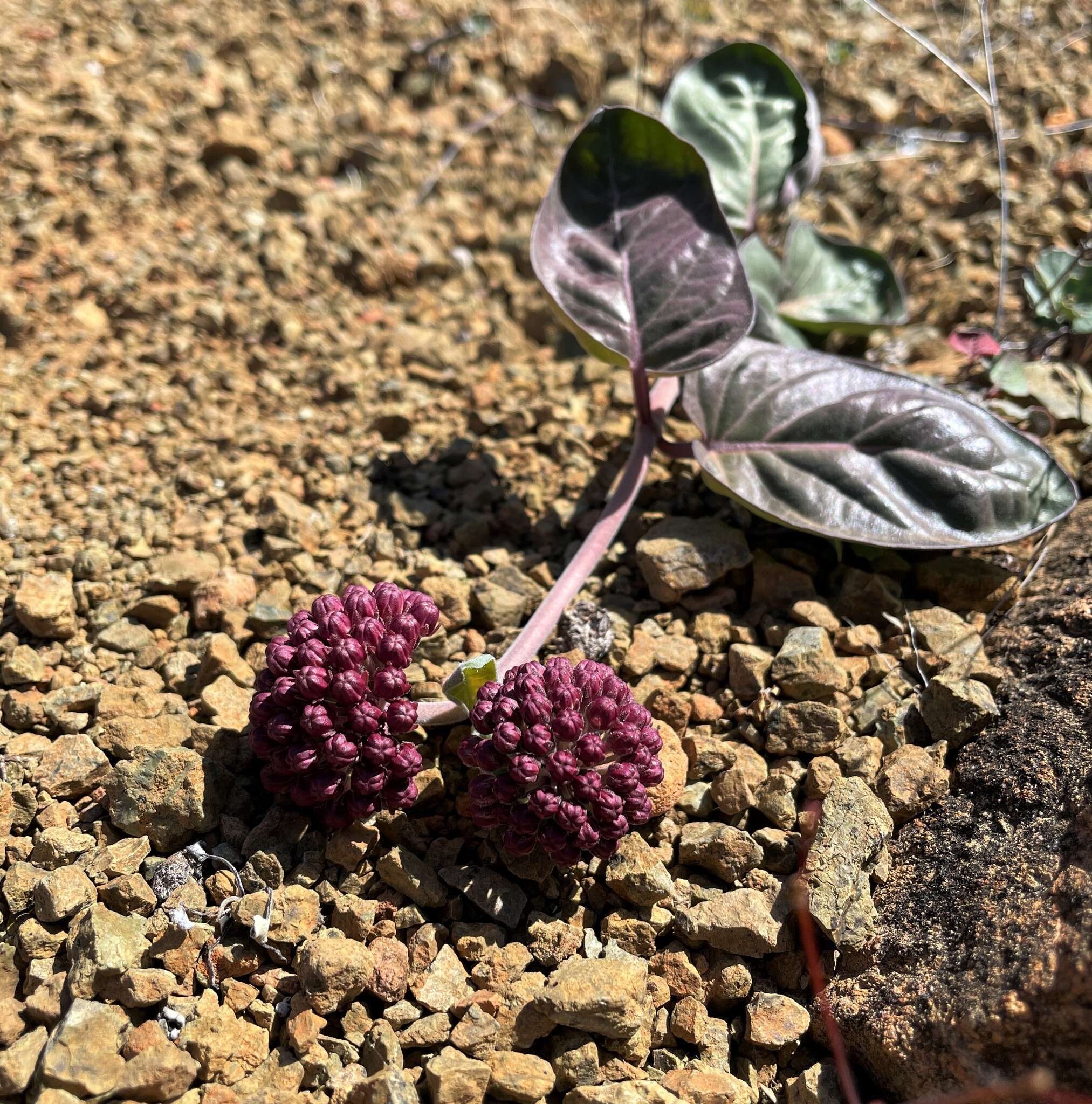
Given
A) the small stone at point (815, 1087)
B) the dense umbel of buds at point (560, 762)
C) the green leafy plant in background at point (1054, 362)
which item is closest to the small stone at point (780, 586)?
the dense umbel of buds at point (560, 762)

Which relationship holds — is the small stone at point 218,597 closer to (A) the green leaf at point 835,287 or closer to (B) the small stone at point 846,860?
(B) the small stone at point 846,860

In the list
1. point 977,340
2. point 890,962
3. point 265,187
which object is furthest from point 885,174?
point 890,962

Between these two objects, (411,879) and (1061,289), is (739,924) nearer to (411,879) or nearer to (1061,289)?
(411,879)

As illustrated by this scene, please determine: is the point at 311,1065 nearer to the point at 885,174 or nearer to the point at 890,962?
the point at 890,962

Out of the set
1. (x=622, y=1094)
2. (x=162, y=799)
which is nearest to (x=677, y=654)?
(x=622, y=1094)

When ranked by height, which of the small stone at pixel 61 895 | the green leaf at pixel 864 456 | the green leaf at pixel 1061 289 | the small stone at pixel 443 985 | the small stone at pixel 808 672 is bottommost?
the small stone at pixel 61 895

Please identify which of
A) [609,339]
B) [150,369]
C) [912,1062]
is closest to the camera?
[912,1062]
